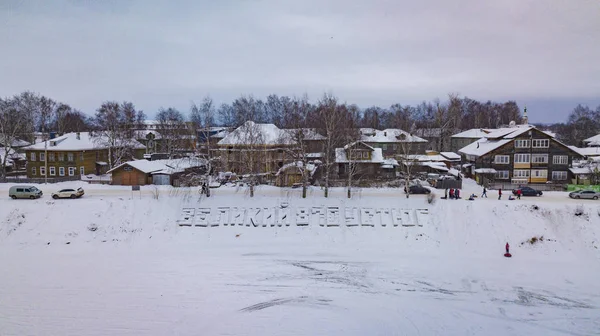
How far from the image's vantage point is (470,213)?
28125mm

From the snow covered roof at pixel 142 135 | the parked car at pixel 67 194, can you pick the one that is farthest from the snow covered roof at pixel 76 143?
the parked car at pixel 67 194

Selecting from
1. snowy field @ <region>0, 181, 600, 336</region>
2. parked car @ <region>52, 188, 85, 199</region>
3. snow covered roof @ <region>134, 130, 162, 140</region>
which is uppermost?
snow covered roof @ <region>134, 130, 162, 140</region>

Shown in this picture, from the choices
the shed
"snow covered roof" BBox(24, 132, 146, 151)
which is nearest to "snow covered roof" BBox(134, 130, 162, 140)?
→ "snow covered roof" BBox(24, 132, 146, 151)

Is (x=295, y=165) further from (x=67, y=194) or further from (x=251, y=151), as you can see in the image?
(x=67, y=194)

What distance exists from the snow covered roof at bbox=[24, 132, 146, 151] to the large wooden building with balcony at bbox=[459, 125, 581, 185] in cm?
4381

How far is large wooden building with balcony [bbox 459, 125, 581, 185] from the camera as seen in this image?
136 ft

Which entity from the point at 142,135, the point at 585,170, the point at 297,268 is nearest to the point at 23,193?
the point at 297,268

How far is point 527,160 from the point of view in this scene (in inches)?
1658

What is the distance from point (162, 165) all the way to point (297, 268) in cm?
2578

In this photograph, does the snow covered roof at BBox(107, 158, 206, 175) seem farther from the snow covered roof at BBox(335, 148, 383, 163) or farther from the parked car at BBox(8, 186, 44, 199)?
the snow covered roof at BBox(335, 148, 383, 163)

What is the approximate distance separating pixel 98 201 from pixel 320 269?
62.9 feet

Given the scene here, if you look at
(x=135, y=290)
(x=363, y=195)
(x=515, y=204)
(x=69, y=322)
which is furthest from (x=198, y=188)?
(x=515, y=204)

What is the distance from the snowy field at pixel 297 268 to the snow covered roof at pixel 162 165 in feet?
17.6

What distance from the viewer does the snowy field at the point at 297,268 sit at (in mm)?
15680
